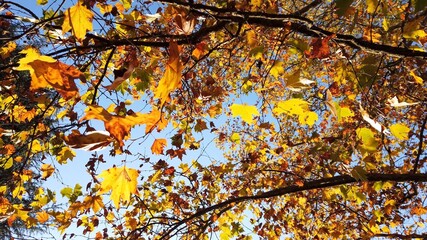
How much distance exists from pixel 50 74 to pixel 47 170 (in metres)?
2.66

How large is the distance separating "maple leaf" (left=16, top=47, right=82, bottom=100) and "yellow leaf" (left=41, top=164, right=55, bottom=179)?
2574 mm

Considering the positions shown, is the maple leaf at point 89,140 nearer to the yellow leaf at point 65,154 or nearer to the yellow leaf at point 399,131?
the yellow leaf at point 399,131

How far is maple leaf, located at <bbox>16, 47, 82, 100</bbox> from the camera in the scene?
161cm

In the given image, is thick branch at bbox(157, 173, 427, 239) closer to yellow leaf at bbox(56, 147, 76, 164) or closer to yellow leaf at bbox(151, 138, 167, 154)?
yellow leaf at bbox(151, 138, 167, 154)

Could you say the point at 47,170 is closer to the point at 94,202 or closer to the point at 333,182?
the point at 94,202

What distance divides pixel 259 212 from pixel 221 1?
14.5 feet

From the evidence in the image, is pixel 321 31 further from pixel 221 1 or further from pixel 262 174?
pixel 262 174

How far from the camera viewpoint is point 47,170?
3953 mm

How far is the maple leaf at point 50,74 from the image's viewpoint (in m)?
1.61

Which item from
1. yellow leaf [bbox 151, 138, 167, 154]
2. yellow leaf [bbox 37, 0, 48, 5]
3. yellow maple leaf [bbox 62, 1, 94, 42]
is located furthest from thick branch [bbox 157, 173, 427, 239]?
yellow leaf [bbox 37, 0, 48, 5]

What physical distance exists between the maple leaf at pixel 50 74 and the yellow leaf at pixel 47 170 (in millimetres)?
2574

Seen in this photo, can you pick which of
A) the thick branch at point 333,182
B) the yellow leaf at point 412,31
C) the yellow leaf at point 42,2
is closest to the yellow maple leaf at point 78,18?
the yellow leaf at point 42,2

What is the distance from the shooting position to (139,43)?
2.34m

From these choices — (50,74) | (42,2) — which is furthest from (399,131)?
(42,2)
